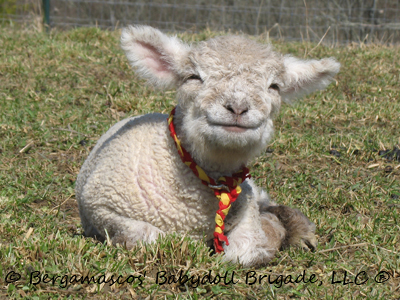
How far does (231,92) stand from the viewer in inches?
129

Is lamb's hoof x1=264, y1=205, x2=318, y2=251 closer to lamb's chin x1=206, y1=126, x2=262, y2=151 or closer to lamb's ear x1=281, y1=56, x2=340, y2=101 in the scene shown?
lamb's ear x1=281, y1=56, x2=340, y2=101

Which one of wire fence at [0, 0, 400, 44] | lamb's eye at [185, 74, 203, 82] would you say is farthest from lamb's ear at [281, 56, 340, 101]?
wire fence at [0, 0, 400, 44]

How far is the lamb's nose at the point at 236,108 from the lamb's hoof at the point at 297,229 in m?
1.22

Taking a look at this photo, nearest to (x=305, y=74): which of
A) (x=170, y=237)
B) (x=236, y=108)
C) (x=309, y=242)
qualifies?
(x=236, y=108)

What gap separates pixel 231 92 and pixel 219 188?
27.1 inches

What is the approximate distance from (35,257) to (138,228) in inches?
26.0

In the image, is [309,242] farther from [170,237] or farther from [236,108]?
[236,108]

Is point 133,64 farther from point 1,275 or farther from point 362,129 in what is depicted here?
point 362,129

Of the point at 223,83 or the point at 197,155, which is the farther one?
the point at 197,155

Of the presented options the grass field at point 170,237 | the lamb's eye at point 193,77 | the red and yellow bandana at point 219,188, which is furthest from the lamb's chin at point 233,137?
the grass field at point 170,237

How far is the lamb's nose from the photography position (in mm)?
3189

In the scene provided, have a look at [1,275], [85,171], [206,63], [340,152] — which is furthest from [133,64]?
[340,152]

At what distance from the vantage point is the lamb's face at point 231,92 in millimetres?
3223

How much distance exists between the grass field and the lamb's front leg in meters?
0.09
